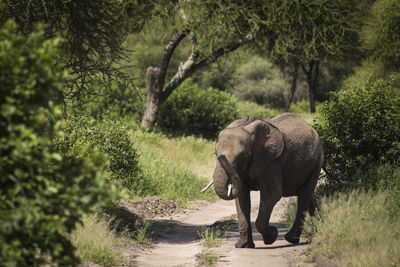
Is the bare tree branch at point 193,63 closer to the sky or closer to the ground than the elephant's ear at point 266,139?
closer to the sky

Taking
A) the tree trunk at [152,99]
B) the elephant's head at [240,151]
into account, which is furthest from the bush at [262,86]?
the elephant's head at [240,151]

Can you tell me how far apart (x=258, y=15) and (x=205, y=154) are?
16.8 feet

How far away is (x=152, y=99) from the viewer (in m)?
20.5

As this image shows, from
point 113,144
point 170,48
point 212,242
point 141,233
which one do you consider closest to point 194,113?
point 170,48

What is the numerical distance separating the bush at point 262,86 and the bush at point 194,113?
17279 millimetres

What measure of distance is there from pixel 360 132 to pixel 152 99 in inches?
431

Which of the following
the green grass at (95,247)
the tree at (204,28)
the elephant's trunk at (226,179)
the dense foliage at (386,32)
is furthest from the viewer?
the dense foliage at (386,32)

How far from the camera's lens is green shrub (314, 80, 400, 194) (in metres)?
10.5

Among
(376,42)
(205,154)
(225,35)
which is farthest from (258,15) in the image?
(376,42)

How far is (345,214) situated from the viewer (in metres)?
7.87

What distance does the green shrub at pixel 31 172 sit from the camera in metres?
3.72

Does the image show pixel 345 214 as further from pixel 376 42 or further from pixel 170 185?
pixel 376 42

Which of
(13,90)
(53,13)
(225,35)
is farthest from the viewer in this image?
(225,35)

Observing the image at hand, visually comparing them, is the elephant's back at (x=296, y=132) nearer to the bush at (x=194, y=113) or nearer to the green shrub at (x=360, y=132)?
the green shrub at (x=360, y=132)
